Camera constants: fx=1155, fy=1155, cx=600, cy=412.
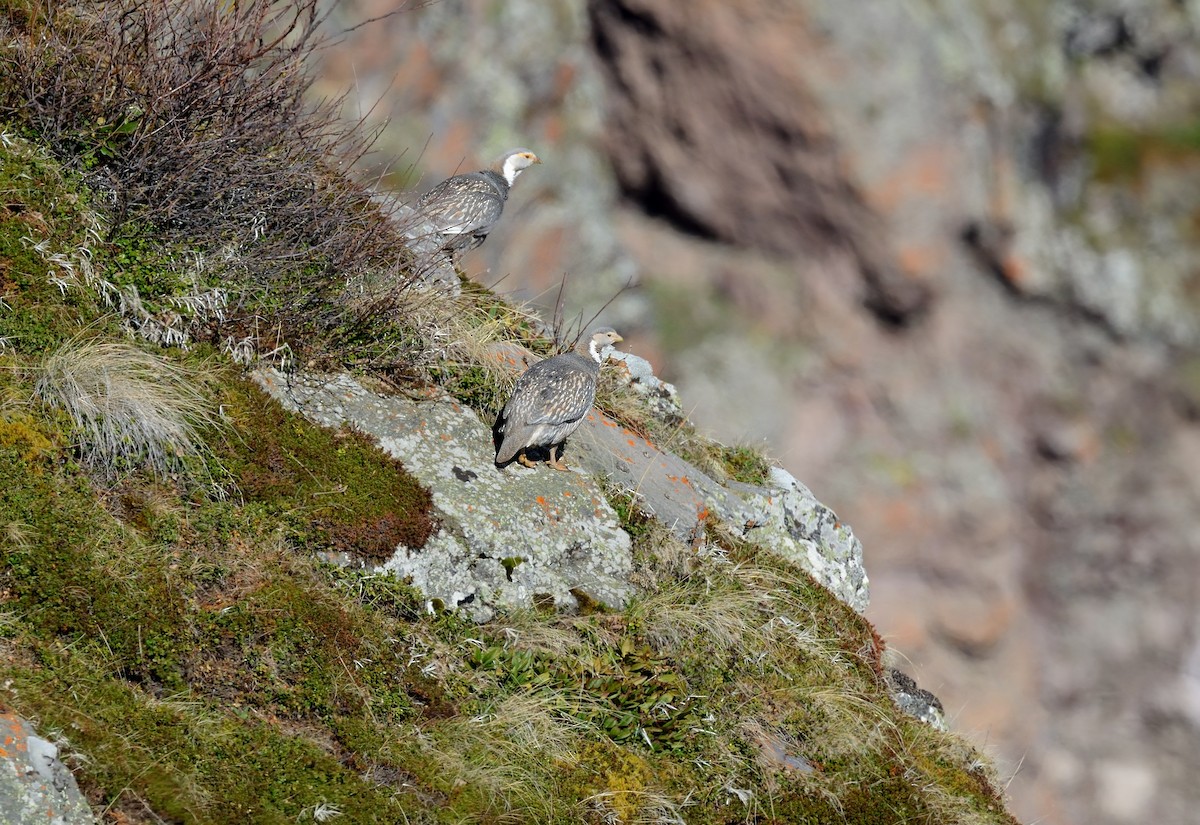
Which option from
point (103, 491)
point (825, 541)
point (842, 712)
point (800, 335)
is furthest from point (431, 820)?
point (800, 335)

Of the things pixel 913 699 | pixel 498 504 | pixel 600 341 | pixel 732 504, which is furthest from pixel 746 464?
pixel 498 504

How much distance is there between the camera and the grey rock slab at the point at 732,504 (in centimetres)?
966

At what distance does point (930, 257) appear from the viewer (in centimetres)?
3672

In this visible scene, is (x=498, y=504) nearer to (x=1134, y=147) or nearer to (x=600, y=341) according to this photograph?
(x=600, y=341)

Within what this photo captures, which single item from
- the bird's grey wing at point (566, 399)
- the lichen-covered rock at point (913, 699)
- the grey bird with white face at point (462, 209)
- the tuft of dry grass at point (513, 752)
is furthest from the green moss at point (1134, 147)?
the tuft of dry grass at point (513, 752)

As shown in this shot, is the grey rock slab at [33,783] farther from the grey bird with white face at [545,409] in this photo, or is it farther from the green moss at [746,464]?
the green moss at [746,464]

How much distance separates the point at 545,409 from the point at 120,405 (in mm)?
2963

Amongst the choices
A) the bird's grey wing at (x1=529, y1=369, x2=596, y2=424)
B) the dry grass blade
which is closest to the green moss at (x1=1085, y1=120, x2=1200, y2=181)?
the bird's grey wing at (x1=529, y1=369, x2=596, y2=424)

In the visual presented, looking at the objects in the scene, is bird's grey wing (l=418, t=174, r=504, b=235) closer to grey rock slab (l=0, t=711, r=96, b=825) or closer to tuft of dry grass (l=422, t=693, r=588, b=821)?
tuft of dry grass (l=422, t=693, r=588, b=821)

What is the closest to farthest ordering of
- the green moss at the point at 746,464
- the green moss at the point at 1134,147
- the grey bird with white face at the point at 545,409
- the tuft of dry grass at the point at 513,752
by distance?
the tuft of dry grass at the point at 513,752, the grey bird with white face at the point at 545,409, the green moss at the point at 746,464, the green moss at the point at 1134,147

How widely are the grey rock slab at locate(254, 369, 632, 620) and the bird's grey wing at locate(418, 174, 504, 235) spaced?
241 centimetres

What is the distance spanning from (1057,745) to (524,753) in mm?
32990

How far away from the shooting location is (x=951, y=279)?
37.2 m

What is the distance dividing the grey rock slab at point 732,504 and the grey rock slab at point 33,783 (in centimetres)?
497
